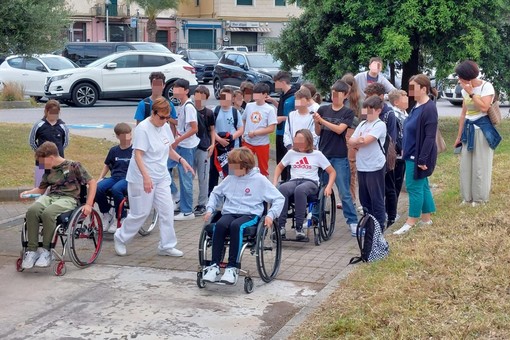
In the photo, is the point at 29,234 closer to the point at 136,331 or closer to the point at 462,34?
the point at 136,331

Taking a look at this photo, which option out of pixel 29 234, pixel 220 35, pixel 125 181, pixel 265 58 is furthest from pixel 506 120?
pixel 220 35

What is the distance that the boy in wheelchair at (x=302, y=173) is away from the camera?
29.6 feet

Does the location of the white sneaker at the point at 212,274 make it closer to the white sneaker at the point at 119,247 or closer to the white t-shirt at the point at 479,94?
the white sneaker at the point at 119,247

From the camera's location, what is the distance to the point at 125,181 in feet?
31.2

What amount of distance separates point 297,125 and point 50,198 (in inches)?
133

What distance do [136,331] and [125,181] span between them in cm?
335

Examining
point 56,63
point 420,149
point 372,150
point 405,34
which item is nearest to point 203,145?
point 372,150

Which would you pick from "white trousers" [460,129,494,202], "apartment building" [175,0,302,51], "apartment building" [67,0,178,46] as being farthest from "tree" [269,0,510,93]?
"apartment building" [175,0,302,51]

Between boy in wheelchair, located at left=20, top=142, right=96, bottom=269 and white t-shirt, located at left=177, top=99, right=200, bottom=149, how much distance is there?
2.37 meters

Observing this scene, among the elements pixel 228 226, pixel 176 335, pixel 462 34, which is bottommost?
pixel 176 335

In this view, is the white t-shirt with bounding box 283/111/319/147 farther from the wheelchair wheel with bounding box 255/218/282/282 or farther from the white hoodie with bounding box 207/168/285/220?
the white hoodie with bounding box 207/168/285/220

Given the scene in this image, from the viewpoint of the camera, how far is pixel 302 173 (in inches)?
364

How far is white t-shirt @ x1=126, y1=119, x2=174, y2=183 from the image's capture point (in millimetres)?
8531

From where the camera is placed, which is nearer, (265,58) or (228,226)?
(228,226)
